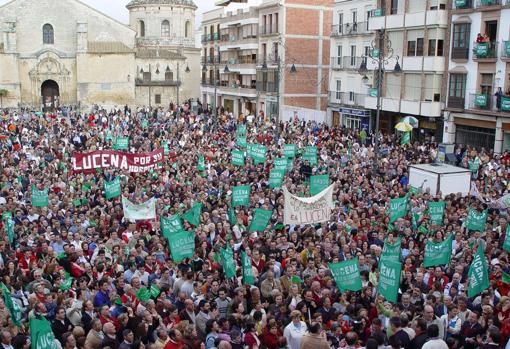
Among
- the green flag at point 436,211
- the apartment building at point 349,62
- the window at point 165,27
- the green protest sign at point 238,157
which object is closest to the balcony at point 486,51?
the apartment building at point 349,62

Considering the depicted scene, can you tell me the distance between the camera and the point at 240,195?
16828 mm

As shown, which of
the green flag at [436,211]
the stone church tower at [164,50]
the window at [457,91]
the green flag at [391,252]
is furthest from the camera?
the stone church tower at [164,50]

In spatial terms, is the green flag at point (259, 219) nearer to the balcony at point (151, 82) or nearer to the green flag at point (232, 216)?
the green flag at point (232, 216)

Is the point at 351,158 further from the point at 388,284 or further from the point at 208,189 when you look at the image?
the point at 388,284

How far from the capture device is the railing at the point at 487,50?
29297 mm

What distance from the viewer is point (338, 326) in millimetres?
8906

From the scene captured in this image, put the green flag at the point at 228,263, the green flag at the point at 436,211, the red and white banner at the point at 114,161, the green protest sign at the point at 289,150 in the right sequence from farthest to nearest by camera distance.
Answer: the green protest sign at the point at 289,150 < the red and white banner at the point at 114,161 < the green flag at the point at 436,211 < the green flag at the point at 228,263

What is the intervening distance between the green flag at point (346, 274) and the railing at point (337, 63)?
3198 cm

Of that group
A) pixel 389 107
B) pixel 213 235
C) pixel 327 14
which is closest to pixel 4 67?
pixel 327 14

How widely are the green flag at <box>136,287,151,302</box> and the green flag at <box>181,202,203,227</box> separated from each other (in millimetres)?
5073

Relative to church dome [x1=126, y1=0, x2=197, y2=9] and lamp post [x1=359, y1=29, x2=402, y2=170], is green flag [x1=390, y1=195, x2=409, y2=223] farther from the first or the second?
church dome [x1=126, y1=0, x2=197, y2=9]

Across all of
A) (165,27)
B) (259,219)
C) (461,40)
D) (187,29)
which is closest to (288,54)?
(461,40)

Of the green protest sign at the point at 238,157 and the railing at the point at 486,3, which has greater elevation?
the railing at the point at 486,3

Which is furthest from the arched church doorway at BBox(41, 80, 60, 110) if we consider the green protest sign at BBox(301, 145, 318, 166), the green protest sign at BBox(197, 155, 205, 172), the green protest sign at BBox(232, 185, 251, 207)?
the green protest sign at BBox(232, 185, 251, 207)
